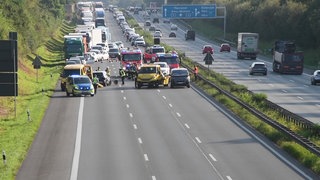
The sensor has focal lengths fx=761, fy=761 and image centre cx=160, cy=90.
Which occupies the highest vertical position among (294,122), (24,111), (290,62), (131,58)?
(131,58)

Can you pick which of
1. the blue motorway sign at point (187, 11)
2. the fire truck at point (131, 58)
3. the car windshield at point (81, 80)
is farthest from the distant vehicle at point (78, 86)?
the blue motorway sign at point (187, 11)

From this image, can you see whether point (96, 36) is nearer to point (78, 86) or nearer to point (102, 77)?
point (102, 77)

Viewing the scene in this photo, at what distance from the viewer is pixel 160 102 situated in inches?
2067

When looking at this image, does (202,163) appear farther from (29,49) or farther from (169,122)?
(29,49)

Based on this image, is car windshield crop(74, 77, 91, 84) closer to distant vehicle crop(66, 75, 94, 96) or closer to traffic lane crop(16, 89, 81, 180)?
distant vehicle crop(66, 75, 94, 96)

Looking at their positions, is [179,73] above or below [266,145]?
above

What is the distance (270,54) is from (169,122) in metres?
74.6

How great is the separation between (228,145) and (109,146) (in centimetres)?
542

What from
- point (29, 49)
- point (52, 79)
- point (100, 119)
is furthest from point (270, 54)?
point (100, 119)

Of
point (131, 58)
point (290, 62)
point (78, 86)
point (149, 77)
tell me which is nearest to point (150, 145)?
point (78, 86)

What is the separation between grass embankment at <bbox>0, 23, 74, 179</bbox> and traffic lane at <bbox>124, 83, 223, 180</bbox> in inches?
214

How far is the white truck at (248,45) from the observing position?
102 m

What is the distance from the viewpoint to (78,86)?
184ft

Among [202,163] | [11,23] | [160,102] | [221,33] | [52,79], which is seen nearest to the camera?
[202,163]
